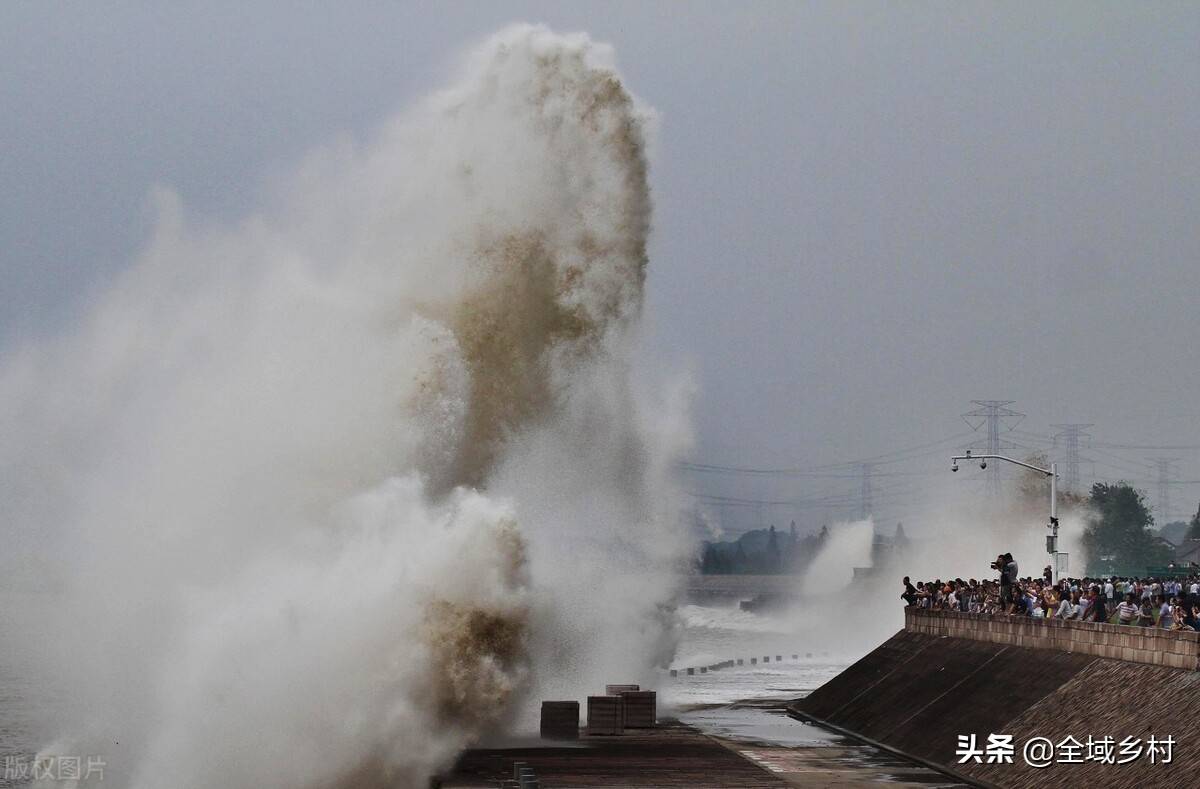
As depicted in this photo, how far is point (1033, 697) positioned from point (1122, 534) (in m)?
140

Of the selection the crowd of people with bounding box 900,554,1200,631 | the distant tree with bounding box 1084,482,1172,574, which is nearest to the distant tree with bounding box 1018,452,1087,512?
the distant tree with bounding box 1084,482,1172,574

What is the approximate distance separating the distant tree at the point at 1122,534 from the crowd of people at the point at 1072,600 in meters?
115

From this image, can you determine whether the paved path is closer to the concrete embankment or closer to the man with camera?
the concrete embankment

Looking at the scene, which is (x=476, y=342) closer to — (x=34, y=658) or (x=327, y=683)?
(x=327, y=683)

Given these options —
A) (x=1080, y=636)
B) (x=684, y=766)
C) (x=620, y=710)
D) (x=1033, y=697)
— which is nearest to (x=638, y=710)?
(x=620, y=710)

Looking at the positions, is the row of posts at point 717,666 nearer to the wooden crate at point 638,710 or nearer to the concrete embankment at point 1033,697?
the concrete embankment at point 1033,697

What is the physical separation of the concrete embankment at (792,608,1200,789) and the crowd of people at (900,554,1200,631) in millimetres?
707

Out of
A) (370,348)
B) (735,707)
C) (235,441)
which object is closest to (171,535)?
(235,441)

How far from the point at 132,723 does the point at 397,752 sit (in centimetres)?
1039

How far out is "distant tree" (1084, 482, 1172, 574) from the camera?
549 feet

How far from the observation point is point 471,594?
36438mm

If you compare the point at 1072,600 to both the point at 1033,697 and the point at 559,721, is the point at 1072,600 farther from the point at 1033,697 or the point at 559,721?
the point at 559,721

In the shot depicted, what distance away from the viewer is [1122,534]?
16938 cm

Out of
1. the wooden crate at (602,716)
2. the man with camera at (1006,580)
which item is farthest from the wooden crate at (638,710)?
the man with camera at (1006,580)
